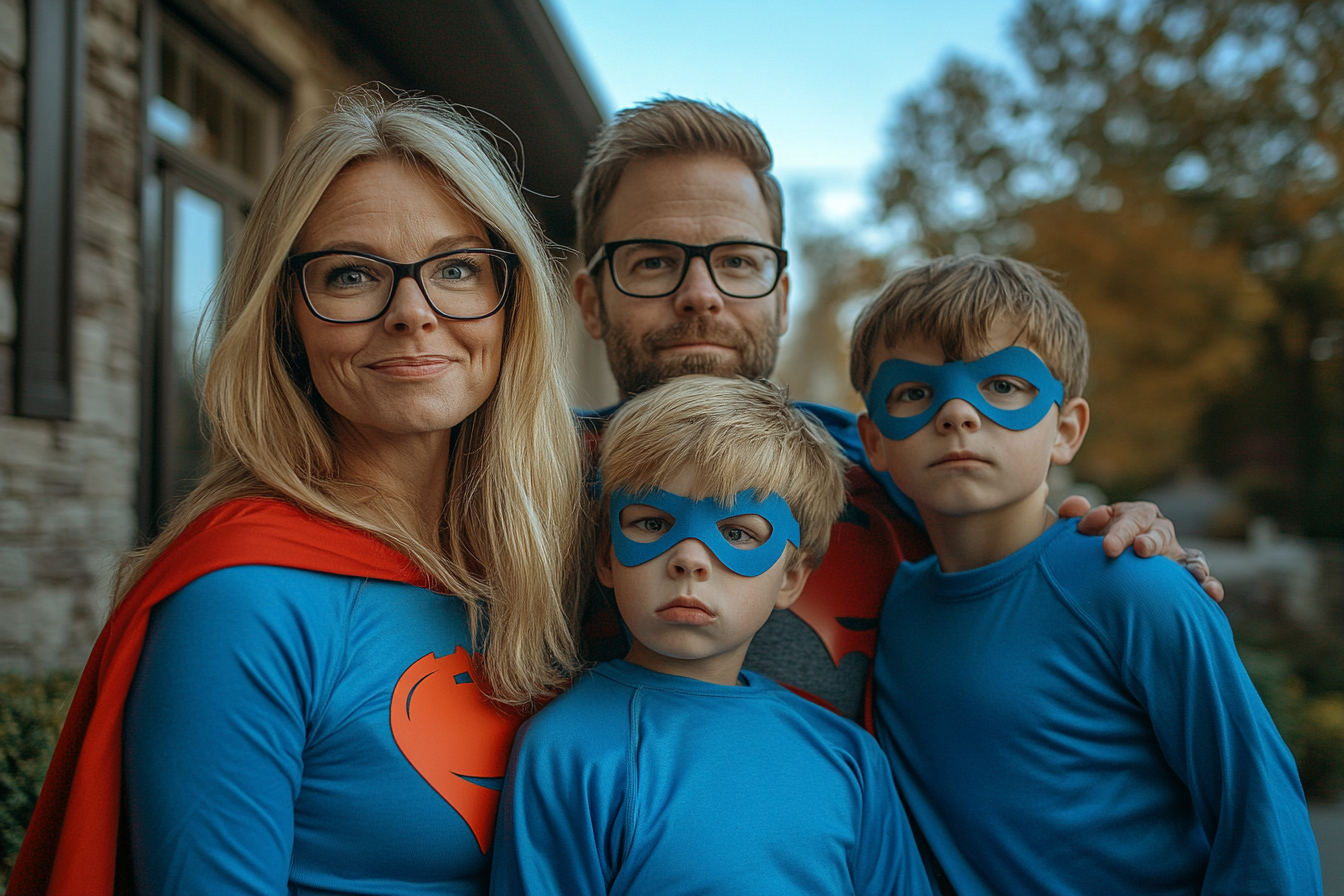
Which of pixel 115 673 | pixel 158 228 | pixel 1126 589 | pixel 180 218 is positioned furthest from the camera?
pixel 180 218

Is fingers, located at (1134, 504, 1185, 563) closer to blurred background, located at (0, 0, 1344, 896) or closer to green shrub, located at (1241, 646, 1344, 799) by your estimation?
blurred background, located at (0, 0, 1344, 896)

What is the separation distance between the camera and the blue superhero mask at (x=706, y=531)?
5.27ft

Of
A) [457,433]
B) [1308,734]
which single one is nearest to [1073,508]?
[457,433]

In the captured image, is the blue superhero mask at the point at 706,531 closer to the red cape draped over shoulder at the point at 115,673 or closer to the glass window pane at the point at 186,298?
the red cape draped over shoulder at the point at 115,673

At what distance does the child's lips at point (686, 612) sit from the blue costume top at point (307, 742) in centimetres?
37

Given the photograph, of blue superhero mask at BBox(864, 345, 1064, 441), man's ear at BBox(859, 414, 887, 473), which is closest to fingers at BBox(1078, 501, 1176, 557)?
blue superhero mask at BBox(864, 345, 1064, 441)

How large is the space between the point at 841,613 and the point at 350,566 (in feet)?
3.63

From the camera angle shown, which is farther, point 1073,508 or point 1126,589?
point 1073,508

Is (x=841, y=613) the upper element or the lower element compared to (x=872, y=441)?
lower

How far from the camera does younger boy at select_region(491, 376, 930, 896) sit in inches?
56.5

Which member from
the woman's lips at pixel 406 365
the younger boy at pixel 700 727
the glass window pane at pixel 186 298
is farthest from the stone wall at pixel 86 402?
the younger boy at pixel 700 727

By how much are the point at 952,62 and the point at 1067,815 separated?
14350 millimetres

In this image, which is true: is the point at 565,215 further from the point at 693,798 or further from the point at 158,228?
the point at 693,798

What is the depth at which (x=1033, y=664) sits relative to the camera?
1.65 metres
